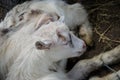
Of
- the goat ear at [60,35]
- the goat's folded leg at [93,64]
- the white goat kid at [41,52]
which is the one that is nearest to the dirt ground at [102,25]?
the goat's folded leg at [93,64]

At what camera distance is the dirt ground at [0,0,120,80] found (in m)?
5.86

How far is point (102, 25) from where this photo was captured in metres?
6.18

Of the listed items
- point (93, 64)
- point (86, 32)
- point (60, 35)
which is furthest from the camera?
A: point (86, 32)

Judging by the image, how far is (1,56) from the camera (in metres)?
5.55


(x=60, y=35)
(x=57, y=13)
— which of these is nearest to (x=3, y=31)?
(x=57, y=13)

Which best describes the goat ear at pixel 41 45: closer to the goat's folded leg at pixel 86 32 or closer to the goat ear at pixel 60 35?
the goat ear at pixel 60 35

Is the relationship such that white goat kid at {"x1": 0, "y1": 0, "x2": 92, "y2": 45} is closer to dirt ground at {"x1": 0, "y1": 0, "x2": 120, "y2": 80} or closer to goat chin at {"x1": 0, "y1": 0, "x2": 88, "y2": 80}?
goat chin at {"x1": 0, "y1": 0, "x2": 88, "y2": 80}

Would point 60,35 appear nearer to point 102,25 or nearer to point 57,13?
point 57,13

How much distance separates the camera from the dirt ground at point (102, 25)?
5.86m

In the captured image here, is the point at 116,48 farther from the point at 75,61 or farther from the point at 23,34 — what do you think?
the point at 23,34

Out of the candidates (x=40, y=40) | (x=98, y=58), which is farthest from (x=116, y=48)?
(x=40, y=40)

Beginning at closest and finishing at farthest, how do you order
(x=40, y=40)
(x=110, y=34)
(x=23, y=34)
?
1. (x=40, y=40)
2. (x=23, y=34)
3. (x=110, y=34)

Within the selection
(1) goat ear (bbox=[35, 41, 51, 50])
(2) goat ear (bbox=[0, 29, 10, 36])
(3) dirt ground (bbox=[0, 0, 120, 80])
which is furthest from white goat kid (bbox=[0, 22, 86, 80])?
(3) dirt ground (bbox=[0, 0, 120, 80])

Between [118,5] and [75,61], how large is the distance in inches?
40.6
